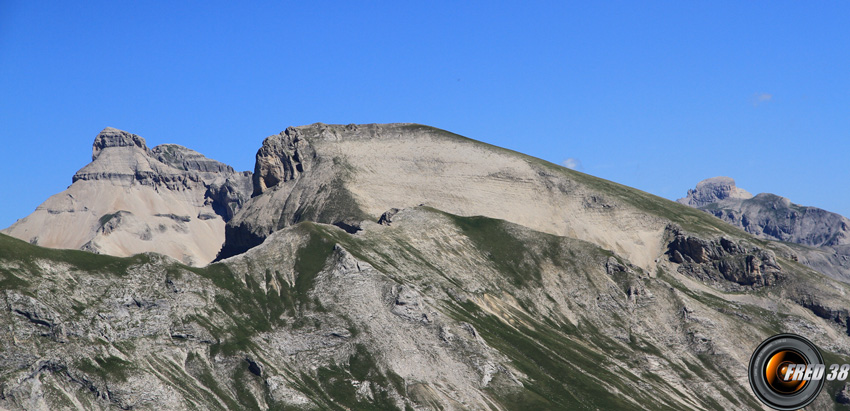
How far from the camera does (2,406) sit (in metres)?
189

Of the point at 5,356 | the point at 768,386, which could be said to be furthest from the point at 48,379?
the point at 768,386

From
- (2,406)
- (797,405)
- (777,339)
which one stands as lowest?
(2,406)

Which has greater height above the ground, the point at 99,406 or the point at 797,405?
the point at 797,405

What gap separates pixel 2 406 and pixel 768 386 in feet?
609

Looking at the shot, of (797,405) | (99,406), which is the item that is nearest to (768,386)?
(797,405)

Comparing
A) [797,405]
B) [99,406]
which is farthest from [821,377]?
[99,406]

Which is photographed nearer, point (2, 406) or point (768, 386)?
point (768, 386)

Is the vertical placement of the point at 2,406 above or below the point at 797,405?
below

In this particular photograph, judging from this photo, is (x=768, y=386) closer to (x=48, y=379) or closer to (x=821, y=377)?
(x=821, y=377)

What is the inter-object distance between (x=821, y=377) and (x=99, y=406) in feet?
618

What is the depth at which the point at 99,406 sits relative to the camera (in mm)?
199625

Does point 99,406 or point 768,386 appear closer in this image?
point 768,386

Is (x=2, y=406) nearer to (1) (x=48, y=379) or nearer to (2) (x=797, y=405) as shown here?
(1) (x=48, y=379)

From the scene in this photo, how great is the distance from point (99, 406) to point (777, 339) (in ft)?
611
